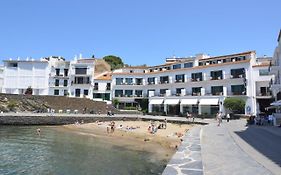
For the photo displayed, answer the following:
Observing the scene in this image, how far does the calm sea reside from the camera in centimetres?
1700

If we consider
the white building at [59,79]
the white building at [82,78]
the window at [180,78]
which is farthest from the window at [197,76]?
the white building at [59,79]

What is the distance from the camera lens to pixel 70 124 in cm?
5197

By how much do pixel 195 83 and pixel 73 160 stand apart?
150 feet

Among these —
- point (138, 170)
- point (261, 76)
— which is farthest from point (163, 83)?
point (138, 170)

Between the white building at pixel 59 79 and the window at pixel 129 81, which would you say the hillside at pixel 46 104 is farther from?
the white building at pixel 59 79

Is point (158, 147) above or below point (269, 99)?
below

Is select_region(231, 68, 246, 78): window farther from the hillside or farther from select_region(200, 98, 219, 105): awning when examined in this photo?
the hillside

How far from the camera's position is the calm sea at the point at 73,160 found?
17.0m

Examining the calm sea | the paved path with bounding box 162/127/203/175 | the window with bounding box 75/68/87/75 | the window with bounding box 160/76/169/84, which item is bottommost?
the calm sea

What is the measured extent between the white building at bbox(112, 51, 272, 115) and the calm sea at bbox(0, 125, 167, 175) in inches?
1395

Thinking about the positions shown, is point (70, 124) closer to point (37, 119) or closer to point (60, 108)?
point (37, 119)

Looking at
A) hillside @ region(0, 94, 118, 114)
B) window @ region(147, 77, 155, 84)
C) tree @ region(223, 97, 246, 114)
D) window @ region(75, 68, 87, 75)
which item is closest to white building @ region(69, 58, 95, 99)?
window @ region(75, 68, 87, 75)

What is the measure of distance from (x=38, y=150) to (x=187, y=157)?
16.2m

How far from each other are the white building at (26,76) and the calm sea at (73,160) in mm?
53248
